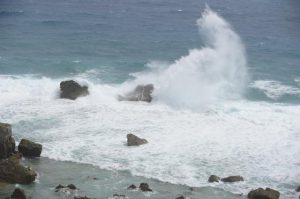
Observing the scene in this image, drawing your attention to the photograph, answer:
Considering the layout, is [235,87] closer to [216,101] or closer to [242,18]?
[216,101]

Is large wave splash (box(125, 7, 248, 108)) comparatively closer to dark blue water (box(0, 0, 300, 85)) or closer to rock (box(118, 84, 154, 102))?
rock (box(118, 84, 154, 102))

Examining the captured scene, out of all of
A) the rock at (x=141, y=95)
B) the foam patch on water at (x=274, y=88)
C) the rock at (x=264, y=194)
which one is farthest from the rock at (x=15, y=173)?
the foam patch on water at (x=274, y=88)

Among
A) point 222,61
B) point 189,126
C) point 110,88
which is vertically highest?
point 222,61

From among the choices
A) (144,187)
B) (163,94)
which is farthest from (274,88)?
(144,187)

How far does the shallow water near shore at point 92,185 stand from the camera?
26141mm

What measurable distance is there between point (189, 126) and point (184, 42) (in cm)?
2683

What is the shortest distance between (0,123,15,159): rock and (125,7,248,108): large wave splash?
14722mm

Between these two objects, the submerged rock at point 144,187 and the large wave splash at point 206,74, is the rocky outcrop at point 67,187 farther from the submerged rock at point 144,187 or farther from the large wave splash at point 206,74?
the large wave splash at point 206,74

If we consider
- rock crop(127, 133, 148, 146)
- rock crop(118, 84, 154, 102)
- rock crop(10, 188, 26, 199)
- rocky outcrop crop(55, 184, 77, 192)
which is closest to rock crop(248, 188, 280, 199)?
rock crop(127, 133, 148, 146)

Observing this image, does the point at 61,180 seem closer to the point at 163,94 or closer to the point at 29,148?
the point at 29,148

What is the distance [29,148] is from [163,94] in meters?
14.1

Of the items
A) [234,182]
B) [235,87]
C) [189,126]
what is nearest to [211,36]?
[235,87]

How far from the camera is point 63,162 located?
3000 cm

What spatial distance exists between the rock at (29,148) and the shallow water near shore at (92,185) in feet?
1.78
